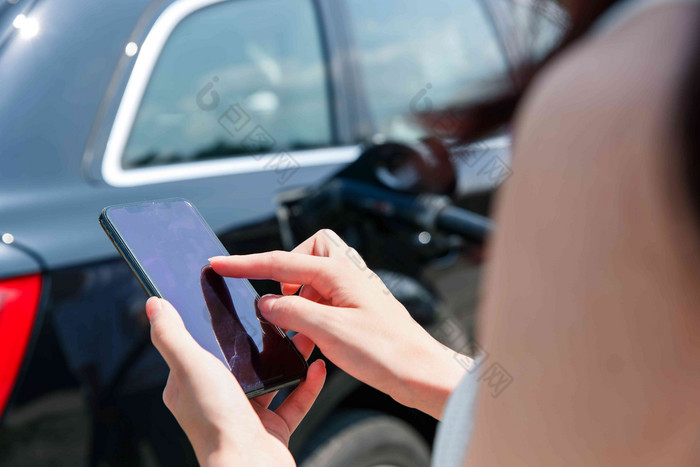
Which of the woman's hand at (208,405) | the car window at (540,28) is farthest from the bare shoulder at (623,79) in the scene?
the woman's hand at (208,405)

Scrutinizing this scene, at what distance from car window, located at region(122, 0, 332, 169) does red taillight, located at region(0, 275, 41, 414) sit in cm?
36

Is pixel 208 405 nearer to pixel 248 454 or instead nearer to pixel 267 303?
pixel 248 454

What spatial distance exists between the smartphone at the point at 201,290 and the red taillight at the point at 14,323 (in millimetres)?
373

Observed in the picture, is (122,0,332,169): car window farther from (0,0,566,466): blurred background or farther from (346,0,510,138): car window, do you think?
(346,0,510,138): car window

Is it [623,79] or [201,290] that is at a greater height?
[623,79]

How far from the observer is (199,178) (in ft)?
5.18

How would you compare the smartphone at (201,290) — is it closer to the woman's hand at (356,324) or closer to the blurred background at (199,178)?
the woman's hand at (356,324)

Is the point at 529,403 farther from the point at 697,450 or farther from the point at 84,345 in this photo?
the point at 84,345

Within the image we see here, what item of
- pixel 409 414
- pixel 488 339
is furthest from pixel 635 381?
pixel 409 414

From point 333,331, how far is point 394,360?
A: 0.36ft

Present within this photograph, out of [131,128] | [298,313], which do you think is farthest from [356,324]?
[131,128]

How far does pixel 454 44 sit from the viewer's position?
2.49 meters

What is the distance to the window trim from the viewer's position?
1490mm

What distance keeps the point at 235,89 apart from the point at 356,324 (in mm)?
928
